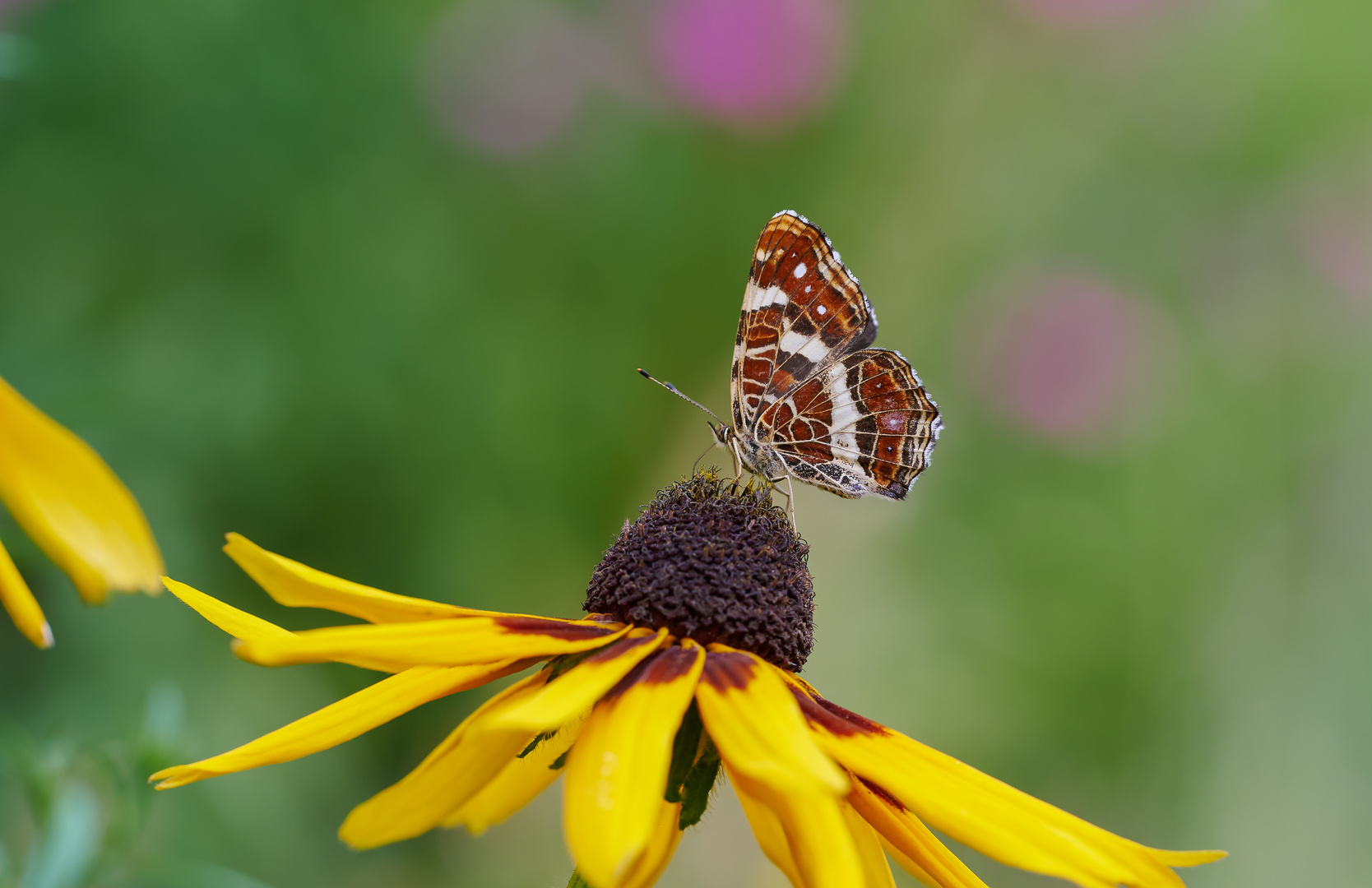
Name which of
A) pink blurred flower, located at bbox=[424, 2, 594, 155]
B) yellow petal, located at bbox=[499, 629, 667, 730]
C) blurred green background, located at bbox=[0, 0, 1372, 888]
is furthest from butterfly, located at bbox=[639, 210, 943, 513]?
pink blurred flower, located at bbox=[424, 2, 594, 155]

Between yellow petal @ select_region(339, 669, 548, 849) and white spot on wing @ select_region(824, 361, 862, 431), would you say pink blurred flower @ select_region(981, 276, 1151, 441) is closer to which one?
white spot on wing @ select_region(824, 361, 862, 431)

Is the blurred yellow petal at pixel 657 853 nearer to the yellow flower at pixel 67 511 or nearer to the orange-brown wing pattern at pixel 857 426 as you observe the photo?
the yellow flower at pixel 67 511

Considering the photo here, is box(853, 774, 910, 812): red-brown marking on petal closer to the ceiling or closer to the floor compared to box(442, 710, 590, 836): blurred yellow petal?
closer to the ceiling

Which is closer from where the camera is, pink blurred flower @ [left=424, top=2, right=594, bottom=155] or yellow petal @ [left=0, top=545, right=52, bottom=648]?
yellow petal @ [left=0, top=545, right=52, bottom=648]

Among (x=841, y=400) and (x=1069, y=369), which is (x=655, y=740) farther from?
(x=1069, y=369)

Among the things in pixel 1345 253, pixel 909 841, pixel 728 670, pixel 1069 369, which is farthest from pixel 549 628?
pixel 1345 253

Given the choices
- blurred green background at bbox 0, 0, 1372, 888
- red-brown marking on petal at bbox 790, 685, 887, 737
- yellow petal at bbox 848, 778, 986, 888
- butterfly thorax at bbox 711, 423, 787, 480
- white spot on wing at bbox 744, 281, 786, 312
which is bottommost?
yellow petal at bbox 848, 778, 986, 888

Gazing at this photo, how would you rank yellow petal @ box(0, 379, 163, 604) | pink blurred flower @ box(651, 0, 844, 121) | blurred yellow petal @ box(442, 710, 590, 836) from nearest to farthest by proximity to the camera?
yellow petal @ box(0, 379, 163, 604), blurred yellow petal @ box(442, 710, 590, 836), pink blurred flower @ box(651, 0, 844, 121)
